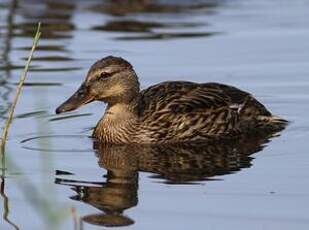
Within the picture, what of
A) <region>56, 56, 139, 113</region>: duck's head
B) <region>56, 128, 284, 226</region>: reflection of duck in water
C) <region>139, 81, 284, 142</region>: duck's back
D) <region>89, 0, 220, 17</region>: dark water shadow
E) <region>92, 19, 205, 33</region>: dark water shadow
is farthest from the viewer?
<region>89, 0, 220, 17</region>: dark water shadow

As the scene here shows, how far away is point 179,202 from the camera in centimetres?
1003

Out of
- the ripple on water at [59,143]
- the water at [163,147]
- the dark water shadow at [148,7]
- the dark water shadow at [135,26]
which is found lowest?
the ripple on water at [59,143]

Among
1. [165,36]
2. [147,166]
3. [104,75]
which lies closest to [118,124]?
[104,75]

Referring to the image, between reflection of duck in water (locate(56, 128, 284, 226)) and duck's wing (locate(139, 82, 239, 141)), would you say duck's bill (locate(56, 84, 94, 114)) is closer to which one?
reflection of duck in water (locate(56, 128, 284, 226))

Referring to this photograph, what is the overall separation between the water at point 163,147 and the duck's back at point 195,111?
377 millimetres

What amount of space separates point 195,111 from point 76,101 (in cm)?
131

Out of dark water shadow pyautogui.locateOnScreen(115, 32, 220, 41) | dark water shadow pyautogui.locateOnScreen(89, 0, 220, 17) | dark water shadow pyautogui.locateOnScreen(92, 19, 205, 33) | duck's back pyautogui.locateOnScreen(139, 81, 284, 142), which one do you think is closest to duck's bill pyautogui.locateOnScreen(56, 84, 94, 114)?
duck's back pyautogui.locateOnScreen(139, 81, 284, 142)

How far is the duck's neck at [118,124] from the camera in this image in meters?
13.1

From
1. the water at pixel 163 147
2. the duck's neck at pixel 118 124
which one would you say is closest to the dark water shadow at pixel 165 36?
the water at pixel 163 147

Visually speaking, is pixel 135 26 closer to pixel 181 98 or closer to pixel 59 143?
pixel 181 98

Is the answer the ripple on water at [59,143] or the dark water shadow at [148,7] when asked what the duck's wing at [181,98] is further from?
the dark water shadow at [148,7]

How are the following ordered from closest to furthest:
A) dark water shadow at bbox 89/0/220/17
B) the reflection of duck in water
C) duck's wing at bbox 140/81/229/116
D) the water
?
the water → the reflection of duck in water → duck's wing at bbox 140/81/229/116 → dark water shadow at bbox 89/0/220/17

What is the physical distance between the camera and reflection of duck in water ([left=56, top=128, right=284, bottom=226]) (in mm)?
10094

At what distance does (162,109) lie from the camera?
13.2m
